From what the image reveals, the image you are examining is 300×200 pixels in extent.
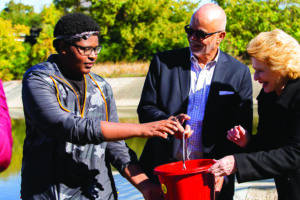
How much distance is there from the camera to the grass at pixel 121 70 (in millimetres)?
28547

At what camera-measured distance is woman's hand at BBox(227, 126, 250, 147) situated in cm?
295

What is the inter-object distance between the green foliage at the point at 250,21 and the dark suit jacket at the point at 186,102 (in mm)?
25382

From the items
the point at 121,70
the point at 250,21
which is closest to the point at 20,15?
the point at 121,70

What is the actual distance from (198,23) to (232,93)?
2.15ft

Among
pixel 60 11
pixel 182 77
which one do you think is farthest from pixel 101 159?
pixel 60 11

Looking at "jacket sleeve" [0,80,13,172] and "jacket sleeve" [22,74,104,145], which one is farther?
"jacket sleeve" [22,74,104,145]

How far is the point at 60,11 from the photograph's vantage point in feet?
117

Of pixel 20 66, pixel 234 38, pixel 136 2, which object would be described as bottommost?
pixel 20 66

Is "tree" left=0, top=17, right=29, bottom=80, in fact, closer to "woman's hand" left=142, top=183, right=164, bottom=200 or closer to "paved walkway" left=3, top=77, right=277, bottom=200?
"paved walkway" left=3, top=77, right=277, bottom=200

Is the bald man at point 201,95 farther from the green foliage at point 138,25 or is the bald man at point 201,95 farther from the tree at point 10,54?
the tree at point 10,54

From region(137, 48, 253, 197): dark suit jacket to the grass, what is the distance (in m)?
24.2

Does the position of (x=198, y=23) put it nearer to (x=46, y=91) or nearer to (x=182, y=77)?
(x=182, y=77)

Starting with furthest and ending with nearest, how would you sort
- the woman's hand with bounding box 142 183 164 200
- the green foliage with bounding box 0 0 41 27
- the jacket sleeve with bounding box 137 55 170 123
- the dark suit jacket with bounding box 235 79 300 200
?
the green foliage with bounding box 0 0 41 27, the jacket sleeve with bounding box 137 55 170 123, the woman's hand with bounding box 142 183 164 200, the dark suit jacket with bounding box 235 79 300 200

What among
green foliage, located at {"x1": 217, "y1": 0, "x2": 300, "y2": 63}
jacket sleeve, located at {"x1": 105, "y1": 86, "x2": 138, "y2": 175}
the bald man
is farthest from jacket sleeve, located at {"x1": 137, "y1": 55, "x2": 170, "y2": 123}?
green foliage, located at {"x1": 217, "y1": 0, "x2": 300, "y2": 63}
